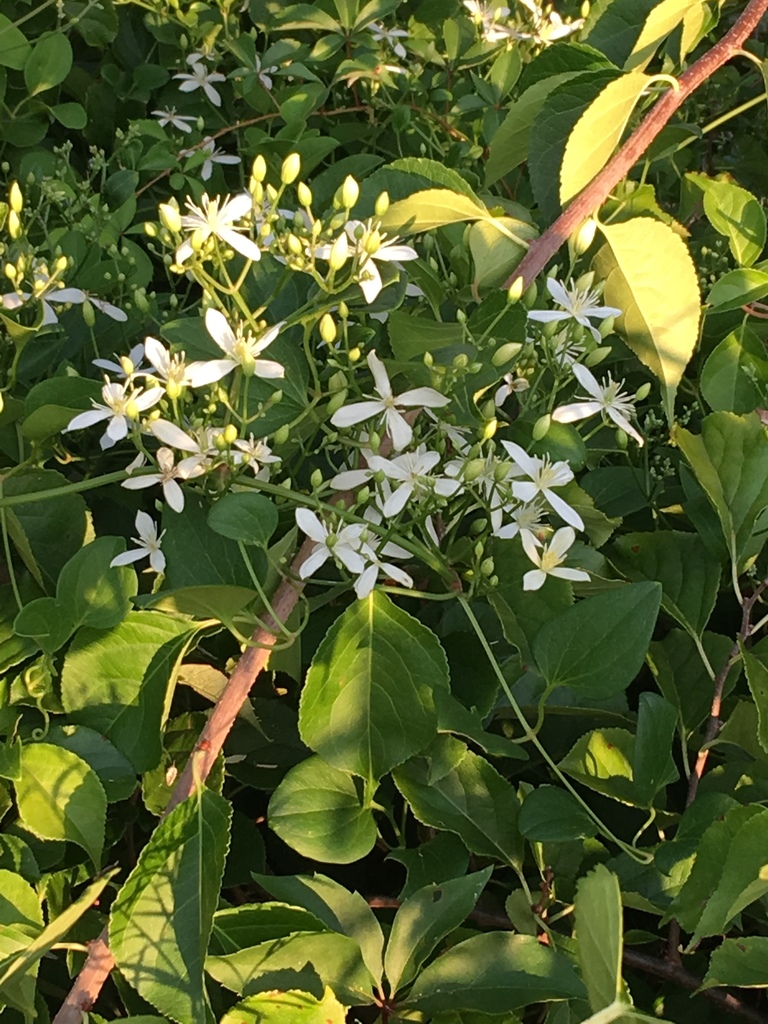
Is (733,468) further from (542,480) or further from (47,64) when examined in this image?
(47,64)

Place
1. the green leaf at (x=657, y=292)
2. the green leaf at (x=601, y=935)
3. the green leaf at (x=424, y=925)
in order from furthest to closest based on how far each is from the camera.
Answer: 1. the green leaf at (x=657, y=292)
2. the green leaf at (x=424, y=925)
3. the green leaf at (x=601, y=935)

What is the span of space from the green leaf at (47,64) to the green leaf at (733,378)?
→ 65cm

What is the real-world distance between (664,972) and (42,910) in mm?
351

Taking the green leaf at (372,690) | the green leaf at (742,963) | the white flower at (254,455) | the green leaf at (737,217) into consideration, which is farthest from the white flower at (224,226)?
the green leaf at (742,963)

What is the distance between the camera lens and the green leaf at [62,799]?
0.53 meters

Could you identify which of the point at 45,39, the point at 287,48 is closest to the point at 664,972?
the point at 287,48

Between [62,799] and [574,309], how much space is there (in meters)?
0.41

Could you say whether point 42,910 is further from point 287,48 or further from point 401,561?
point 287,48

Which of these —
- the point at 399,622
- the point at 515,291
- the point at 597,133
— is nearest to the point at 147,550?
the point at 399,622

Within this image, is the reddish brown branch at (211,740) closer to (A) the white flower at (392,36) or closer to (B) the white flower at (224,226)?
(B) the white flower at (224,226)

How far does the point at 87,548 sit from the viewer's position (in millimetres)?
562

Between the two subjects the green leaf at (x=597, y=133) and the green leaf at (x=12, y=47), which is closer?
the green leaf at (x=597, y=133)

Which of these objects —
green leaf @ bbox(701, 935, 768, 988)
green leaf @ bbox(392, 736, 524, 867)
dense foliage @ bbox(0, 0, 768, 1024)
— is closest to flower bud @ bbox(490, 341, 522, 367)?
dense foliage @ bbox(0, 0, 768, 1024)

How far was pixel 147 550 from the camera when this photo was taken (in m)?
0.58
